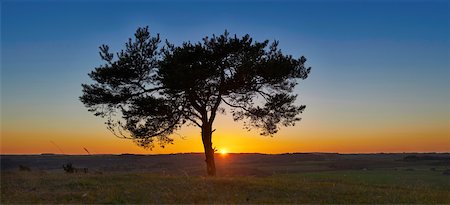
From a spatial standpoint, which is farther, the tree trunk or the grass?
the tree trunk

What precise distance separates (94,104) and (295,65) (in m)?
12.4

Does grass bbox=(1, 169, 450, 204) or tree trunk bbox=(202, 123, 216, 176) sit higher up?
tree trunk bbox=(202, 123, 216, 176)

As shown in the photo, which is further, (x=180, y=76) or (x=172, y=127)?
(x=172, y=127)

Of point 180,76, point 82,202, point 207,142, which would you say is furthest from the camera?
point 207,142

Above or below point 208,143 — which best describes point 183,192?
below

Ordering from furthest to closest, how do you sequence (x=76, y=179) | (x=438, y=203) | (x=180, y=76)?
(x=180, y=76), (x=76, y=179), (x=438, y=203)

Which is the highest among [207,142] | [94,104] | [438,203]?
[94,104]

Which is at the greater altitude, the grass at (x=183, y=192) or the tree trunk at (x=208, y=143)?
the tree trunk at (x=208, y=143)

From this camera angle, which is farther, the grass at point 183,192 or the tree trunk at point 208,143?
the tree trunk at point 208,143

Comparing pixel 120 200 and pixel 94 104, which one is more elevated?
pixel 94 104

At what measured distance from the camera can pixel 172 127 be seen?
1201 inches

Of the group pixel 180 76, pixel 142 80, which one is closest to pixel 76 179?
pixel 180 76

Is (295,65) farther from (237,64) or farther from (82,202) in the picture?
(82,202)

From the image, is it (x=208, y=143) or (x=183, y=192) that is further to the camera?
(x=208, y=143)
